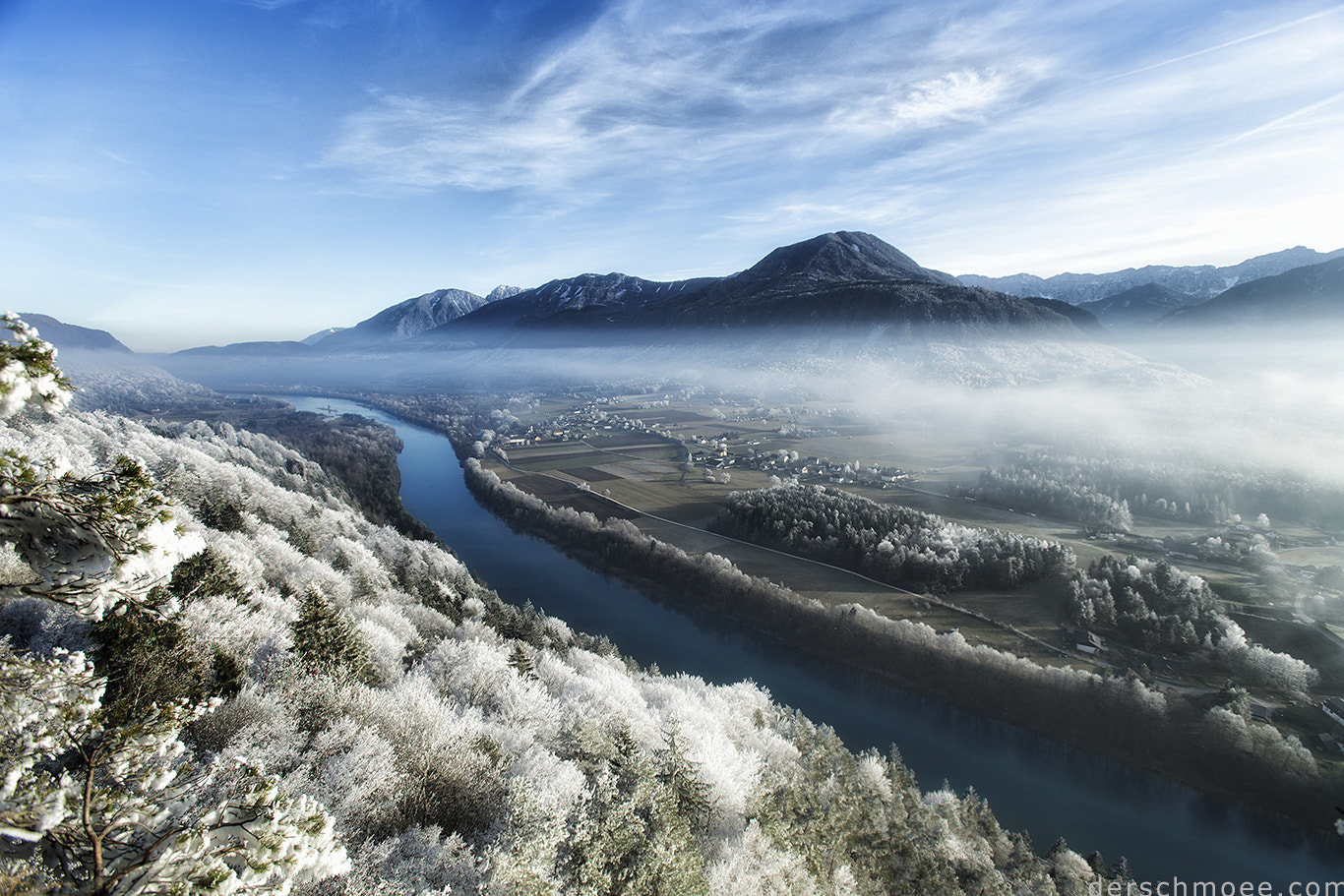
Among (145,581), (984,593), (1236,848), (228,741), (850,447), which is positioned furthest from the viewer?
(850,447)

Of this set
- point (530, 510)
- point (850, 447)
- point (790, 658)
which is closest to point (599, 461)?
point (530, 510)

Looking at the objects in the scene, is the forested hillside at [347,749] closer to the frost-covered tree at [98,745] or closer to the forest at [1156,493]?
the frost-covered tree at [98,745]

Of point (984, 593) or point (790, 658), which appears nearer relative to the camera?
point (790, 658)

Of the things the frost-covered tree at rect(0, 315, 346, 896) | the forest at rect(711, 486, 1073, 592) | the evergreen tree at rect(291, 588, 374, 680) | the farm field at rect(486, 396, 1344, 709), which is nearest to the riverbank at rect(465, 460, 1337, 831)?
the farm field at rect(486, 396, 1344, 709)

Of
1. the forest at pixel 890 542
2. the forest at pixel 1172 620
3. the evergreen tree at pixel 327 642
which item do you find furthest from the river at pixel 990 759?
the evergreen tree at pixel 327 642

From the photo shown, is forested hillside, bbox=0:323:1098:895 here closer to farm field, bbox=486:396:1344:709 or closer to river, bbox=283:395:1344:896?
river, bbox=283:395:1344:896

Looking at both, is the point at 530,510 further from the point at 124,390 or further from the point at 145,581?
the point at 124,390

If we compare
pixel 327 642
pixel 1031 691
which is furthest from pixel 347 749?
pixel 1031 691
